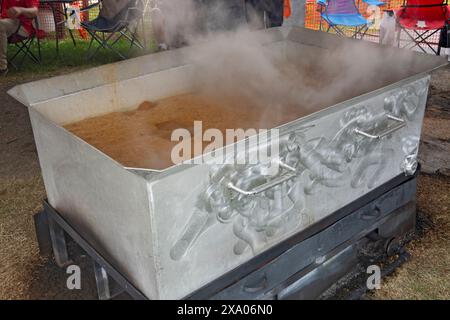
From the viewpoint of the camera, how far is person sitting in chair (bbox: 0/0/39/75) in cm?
599

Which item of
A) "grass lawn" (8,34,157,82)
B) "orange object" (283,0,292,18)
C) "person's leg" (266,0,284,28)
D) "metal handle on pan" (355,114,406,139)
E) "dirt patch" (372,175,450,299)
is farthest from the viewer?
"grass lawn" (8,34,157,82)

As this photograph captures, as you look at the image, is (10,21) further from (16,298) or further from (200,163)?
(200,163)

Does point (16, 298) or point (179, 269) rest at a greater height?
point (179, 269)

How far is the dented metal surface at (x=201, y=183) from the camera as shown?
4.84ft

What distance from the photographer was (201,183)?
147 centimetres

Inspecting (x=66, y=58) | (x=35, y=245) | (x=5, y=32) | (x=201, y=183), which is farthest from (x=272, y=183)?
(x=66, y=58)

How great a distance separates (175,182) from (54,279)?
4.60 ft

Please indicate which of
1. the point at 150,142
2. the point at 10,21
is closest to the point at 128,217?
the point at 150,142

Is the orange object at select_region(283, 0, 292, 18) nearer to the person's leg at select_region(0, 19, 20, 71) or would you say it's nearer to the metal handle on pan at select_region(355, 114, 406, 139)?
the metal handle on pan at select_region(355, 114, 406, 139)

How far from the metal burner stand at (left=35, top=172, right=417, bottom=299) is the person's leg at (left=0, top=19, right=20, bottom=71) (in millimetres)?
4452

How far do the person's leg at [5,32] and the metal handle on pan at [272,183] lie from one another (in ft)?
18.3

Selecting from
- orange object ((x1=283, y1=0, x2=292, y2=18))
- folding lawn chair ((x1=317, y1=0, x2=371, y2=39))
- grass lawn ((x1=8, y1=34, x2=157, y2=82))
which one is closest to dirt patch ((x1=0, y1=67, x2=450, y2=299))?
orange object ((x1=283, y1=0, x2=292, y2=18))
